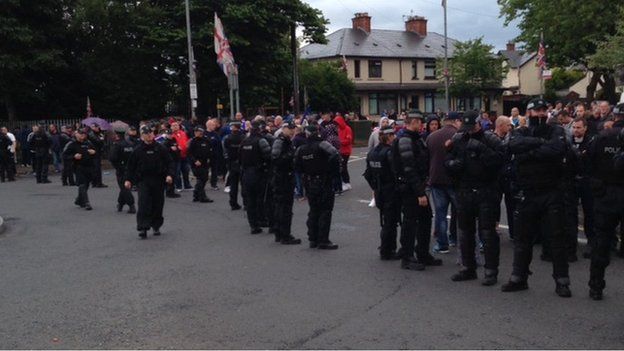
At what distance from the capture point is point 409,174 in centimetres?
798

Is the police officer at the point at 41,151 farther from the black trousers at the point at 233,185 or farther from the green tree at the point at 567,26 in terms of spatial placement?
the green tree at the point at 567,26

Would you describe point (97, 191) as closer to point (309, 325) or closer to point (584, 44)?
point (309, 325)

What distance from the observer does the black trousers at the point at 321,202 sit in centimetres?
957

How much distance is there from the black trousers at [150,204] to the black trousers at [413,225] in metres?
4.82

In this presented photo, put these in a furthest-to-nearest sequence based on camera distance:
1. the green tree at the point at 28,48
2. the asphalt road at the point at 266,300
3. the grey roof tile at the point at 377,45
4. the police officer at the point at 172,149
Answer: the grey roof tile at the point at 377,45 → the green tree at the point at 28,48 → the police officer at the point at 172,149 → the asphalt road at the point at 266,300

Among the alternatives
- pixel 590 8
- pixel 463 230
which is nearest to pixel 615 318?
pixel 463 230

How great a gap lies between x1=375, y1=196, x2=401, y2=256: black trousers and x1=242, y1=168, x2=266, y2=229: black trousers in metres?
2.89

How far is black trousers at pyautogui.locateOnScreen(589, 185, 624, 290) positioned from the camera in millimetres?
6527

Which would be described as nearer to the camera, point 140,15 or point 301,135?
point 301,135

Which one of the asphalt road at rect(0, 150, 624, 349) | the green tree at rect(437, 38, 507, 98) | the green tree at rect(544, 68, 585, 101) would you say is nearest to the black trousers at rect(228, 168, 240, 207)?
the asphalt road at rect(0, 150, 624, 349)

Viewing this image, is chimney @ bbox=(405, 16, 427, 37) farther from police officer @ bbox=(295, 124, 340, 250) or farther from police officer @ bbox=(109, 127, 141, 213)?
police officer @ bbox=(295, 124, 340, 250)

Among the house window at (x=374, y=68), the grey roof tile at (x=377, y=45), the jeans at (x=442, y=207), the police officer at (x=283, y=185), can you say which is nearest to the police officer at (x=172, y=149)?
the police officer at (x=283, y=185)

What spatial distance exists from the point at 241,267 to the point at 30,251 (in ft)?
12.6

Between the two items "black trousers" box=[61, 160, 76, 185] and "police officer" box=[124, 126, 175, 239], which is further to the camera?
"black trousers" box=[61, 160, 76, 185]
